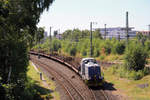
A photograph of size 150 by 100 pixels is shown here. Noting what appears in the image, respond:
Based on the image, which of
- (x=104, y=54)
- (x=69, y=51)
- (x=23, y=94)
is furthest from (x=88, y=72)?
(x=69, y=51)

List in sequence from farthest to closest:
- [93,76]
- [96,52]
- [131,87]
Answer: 1. [96,52]
2. [93,76]
3. [131,87]

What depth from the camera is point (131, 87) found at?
22094mm

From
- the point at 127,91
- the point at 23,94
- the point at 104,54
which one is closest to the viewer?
the point at 23,94

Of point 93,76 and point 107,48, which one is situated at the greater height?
point 107,48

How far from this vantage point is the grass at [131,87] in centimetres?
1902

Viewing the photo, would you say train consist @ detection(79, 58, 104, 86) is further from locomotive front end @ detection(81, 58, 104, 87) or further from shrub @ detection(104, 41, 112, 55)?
shrub @ detection(104, 41, 112, 55)

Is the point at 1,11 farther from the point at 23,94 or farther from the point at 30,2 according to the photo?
the point at 23,94

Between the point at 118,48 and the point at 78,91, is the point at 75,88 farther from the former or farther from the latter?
the point at 118,48

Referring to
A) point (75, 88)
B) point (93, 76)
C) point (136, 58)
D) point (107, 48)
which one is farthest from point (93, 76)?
point (107, 48)

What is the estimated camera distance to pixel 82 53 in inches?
2400

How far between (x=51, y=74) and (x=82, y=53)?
3066 centimetres

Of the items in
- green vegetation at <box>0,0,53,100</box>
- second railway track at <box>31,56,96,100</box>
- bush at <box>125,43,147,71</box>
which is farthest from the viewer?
bush at <box>125,43,147,71</box>

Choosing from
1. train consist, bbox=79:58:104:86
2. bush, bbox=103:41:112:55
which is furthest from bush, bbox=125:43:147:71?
bush, bbox=103:41:112:55

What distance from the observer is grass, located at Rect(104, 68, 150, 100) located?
19.0m
